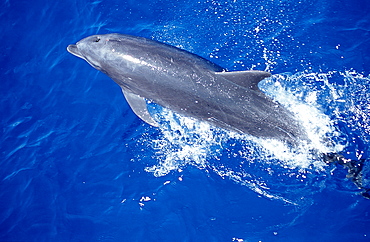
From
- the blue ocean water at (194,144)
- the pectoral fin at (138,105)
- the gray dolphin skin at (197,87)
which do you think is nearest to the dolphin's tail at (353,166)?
the blue ocean water at (194,144)

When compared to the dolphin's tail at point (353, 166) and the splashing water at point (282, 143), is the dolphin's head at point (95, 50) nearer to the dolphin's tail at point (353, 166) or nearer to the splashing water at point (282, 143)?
the splashing water at point (282, 143)

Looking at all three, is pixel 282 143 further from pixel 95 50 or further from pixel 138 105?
pixel 95 50

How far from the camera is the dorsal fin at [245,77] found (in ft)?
16.6

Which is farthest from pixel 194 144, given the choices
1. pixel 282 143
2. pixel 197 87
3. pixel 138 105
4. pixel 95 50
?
pixel 95 50

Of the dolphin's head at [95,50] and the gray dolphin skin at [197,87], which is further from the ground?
the dolphin's head at [95,50]

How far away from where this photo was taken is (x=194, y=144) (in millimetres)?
7074

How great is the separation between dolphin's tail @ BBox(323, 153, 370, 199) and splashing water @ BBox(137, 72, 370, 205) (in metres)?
0.16

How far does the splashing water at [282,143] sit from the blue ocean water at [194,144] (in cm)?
3

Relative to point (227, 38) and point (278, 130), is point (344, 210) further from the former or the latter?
point (227, 38)

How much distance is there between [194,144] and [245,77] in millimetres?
2503

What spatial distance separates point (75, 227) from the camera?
7570mm

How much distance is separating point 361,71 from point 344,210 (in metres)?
3.20

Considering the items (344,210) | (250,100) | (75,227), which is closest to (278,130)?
(250,100)

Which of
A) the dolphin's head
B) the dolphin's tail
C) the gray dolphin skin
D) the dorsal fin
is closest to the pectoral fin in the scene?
the gray dolphin skin
